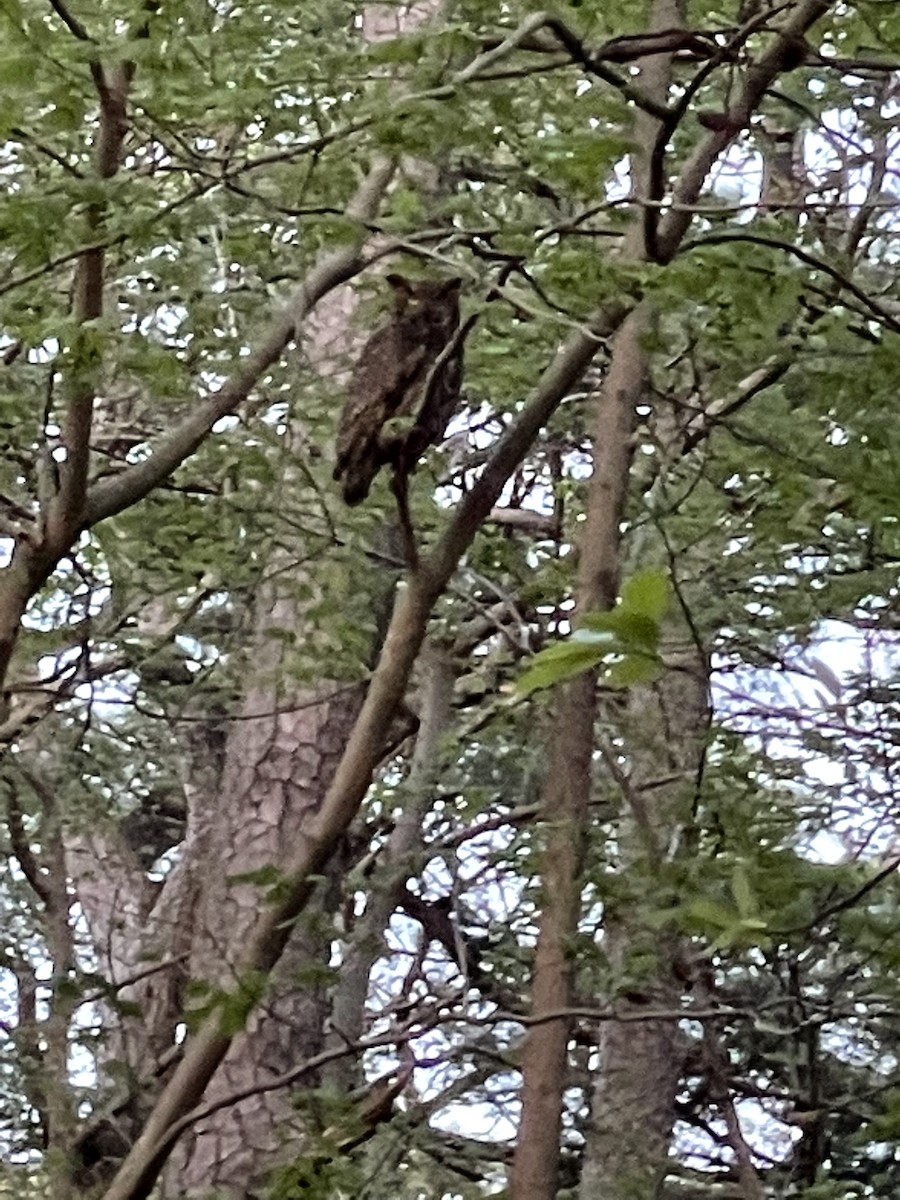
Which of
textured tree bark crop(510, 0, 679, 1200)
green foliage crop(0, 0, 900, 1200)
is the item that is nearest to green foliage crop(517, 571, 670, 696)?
green foliage crop(0, 0, 900, 1200)

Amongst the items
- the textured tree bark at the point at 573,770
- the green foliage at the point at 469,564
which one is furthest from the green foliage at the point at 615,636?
the textured tree bark at the point at 573,770

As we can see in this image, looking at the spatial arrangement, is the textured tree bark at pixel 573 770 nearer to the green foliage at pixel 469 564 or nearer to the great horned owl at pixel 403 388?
the green foliage at pixel 469 564

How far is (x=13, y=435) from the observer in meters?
2.54

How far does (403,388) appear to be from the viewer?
6.33 feet

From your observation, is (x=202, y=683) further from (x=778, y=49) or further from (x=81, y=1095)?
(x=778, y=49)

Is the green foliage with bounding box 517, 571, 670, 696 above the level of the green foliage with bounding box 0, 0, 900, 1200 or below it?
below

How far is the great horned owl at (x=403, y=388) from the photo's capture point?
6.22ft

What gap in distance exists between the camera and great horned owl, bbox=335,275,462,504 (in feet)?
6.22

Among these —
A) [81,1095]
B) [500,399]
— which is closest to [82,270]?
[500,399]

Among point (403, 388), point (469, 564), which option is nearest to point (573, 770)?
point (403, 388)

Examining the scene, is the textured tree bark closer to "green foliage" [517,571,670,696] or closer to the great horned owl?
the great horned owl

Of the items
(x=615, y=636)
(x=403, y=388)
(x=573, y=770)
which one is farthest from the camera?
(x=573, y=770)

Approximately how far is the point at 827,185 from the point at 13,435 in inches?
62.9

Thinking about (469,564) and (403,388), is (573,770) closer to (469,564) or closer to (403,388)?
(403,388)
